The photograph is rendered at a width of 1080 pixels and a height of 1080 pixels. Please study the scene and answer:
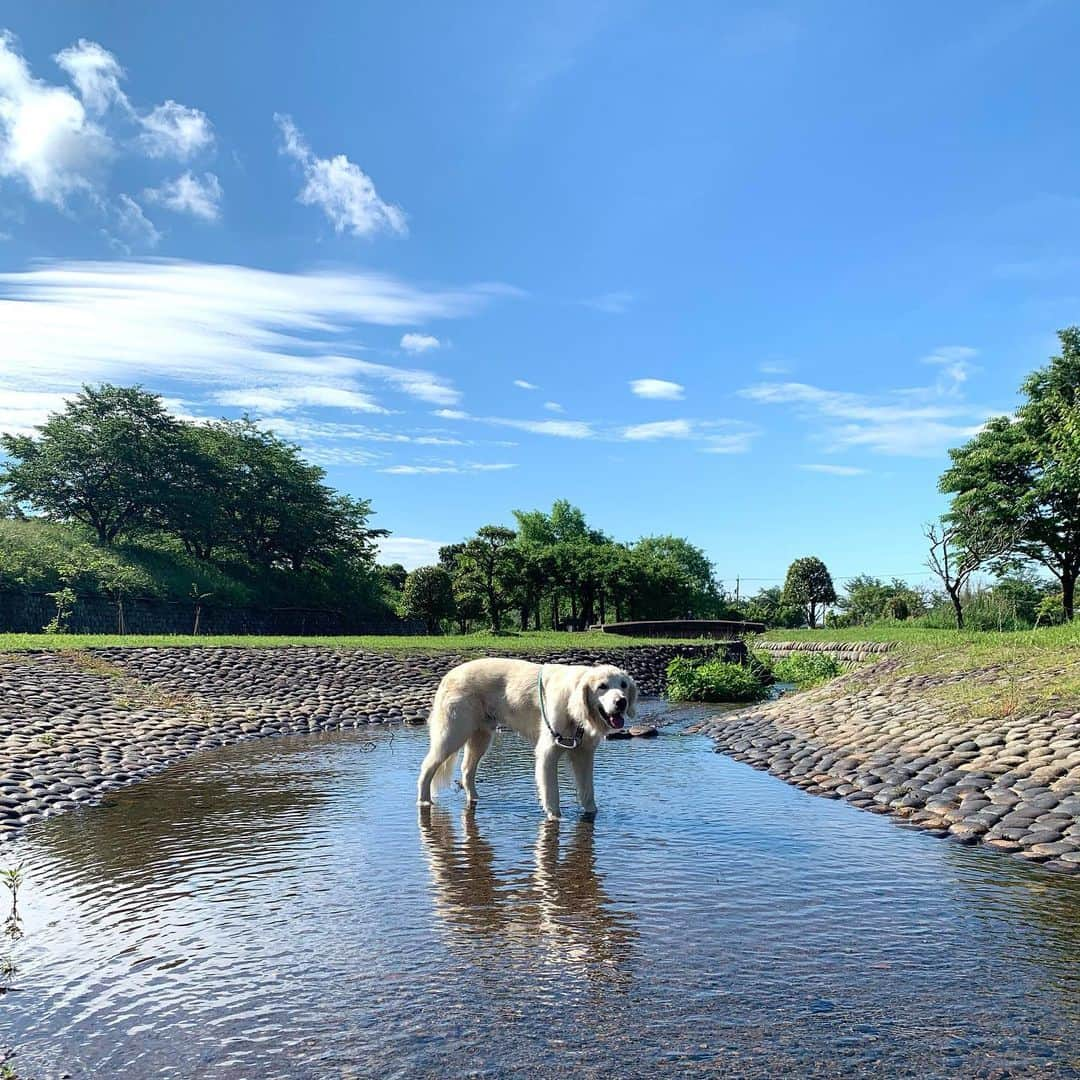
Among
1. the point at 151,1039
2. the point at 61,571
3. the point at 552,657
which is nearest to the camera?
the point at 151,1039

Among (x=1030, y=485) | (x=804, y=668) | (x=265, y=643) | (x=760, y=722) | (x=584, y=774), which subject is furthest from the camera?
(x=1030, y=485)

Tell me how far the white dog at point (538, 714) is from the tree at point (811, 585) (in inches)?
2142

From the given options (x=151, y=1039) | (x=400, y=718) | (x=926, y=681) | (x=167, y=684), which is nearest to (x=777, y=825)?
(x=151, y=1039)

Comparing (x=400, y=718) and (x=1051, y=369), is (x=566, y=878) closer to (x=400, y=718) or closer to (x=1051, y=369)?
(x=400, y=718)

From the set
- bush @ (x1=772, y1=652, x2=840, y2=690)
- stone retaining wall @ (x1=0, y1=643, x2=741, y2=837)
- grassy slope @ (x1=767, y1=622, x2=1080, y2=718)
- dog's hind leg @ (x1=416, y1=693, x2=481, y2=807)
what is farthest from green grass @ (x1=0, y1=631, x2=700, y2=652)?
dog's hind leg @ (x1=416, y1=693, x2=481, y2=807)

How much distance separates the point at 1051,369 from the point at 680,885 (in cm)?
4646

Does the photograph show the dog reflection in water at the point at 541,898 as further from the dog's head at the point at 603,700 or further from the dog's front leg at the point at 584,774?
the dog's head at the point at 603,700

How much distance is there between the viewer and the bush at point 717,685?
25.7 m

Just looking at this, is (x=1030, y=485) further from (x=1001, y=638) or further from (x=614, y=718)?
(x=614, y=718)

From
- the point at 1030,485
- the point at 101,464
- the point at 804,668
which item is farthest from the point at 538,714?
the point at 101,464

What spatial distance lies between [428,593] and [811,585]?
26706mm

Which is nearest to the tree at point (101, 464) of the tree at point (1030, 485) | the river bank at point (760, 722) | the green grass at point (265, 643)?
the green grass at point (265, 643)

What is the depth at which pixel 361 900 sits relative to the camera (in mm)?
6875

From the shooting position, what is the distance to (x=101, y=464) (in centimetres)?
5359
